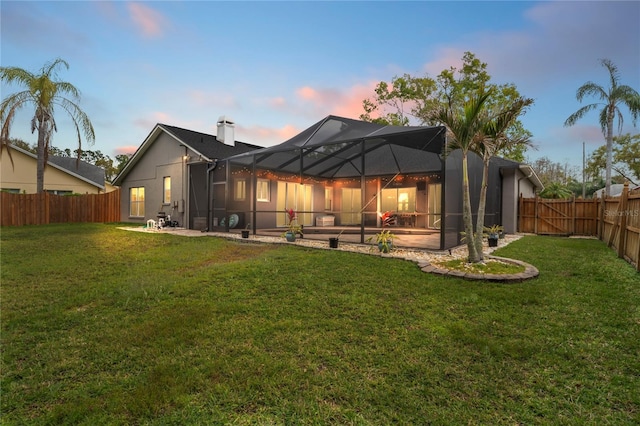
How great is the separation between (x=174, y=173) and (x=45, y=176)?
10.2 m

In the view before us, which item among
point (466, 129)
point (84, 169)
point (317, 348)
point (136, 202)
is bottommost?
point (317, 348)

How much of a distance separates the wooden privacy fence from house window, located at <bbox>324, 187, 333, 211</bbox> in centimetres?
1094

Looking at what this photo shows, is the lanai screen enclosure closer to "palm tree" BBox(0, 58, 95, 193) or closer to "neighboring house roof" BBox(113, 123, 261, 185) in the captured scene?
"neighboring house roof" BBox(113, 123, 261, 185)

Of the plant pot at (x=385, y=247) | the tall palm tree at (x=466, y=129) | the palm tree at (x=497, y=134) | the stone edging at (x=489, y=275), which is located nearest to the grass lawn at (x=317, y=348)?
the stone edging at (x=489, y=275)

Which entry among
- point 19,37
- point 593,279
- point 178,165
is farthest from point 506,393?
point 178,165

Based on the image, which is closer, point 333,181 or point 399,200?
point 399,200

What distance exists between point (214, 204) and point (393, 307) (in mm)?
9645

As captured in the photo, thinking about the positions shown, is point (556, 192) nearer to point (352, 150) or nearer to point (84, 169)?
point (352, 150)

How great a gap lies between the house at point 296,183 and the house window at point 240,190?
0.13 feet

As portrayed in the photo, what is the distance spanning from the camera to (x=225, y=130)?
14.6 meters

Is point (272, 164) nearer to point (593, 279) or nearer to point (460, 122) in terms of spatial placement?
point (460, 122)

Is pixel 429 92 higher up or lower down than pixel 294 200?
higher up

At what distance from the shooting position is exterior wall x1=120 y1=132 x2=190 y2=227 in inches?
499

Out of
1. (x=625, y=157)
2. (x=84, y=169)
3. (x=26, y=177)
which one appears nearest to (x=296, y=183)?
(x=26, y=177)
